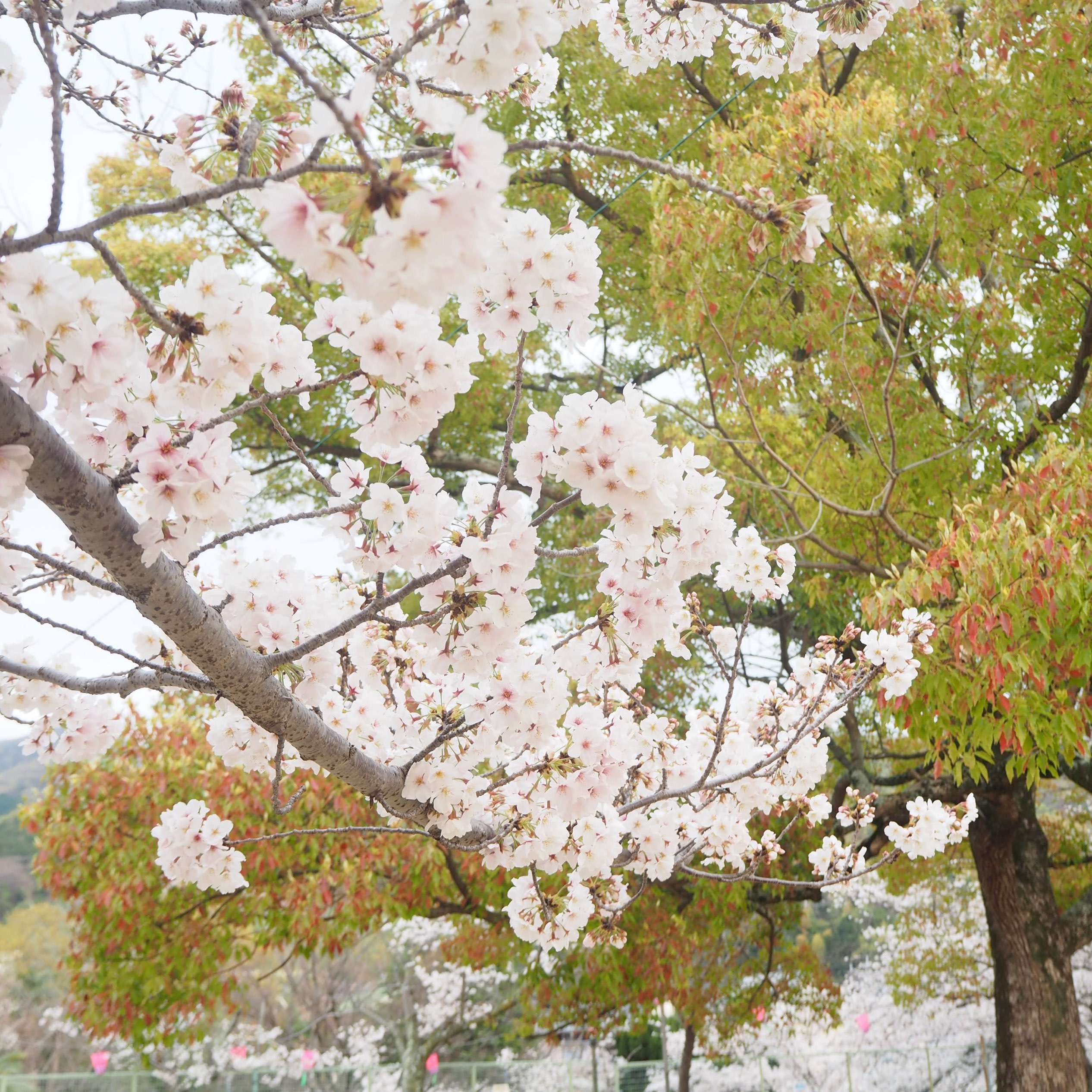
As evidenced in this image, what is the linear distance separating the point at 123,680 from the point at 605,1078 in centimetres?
1068

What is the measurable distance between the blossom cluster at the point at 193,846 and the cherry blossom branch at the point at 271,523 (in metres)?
0.84

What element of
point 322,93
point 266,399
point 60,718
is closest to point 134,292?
point 266,399

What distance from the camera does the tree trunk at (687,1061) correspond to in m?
7.80

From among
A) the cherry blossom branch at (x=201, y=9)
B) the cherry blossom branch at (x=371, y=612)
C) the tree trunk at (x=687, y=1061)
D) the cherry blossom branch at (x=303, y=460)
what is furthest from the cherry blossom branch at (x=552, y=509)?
the tree trunk at (x=687, y=1061)

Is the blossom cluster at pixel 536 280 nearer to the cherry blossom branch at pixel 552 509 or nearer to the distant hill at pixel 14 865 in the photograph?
the cherry blossom branch at pixel 552 509

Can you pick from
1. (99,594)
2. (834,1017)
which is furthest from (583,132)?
(834,1017)

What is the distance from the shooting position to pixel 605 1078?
10.3m

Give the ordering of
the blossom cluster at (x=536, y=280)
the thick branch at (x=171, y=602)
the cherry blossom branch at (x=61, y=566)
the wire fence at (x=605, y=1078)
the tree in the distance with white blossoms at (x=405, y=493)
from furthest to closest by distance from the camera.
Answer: the wire fence at (x=605, y=1078)
the blossom cluster at (x=536, y=280)
the cherry blossom branch at (x=61, y=566)
the thick branch at (x=171, y=602)
the tree in the distance with white blossoms at (x=405, y=493)

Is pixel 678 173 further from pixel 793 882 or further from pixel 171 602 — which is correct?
pixel 793 882

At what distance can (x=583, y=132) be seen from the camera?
6492 millimetres

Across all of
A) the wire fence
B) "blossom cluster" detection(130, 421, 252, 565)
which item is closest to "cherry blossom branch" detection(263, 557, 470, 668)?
"blossom cluster" detection(130, 421, 252, 565)

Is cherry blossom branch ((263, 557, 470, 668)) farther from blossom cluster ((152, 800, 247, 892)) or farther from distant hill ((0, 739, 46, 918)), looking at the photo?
distant hill ((0, 739, 46, 918))

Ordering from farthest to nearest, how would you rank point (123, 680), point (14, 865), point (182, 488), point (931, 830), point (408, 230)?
point (14, 865), point (931, 830), point (123, 680), point (182, 488), point (408, 230)

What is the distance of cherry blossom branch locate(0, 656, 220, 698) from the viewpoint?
59.1 inches
